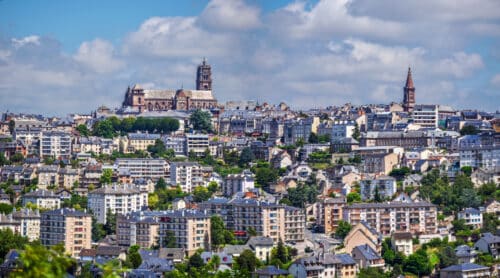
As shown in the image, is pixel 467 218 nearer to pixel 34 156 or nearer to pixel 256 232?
pixel 256 232

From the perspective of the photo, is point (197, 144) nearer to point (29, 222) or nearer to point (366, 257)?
point (29, 222)

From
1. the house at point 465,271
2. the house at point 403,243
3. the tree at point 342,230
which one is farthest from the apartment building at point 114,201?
the house at point 465,271

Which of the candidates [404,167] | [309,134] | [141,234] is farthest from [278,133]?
[141,234]

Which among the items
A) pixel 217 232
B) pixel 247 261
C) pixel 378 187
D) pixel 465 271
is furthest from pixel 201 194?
pixel 465 271

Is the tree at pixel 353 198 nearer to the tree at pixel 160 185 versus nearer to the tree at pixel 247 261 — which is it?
the tree at pixel 160 185

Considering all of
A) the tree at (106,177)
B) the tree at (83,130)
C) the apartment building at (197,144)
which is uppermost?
the tree at (83,130)

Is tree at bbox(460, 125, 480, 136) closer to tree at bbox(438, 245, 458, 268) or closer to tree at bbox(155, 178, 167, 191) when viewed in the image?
tree at bbox(155, 178, 167, 191)
